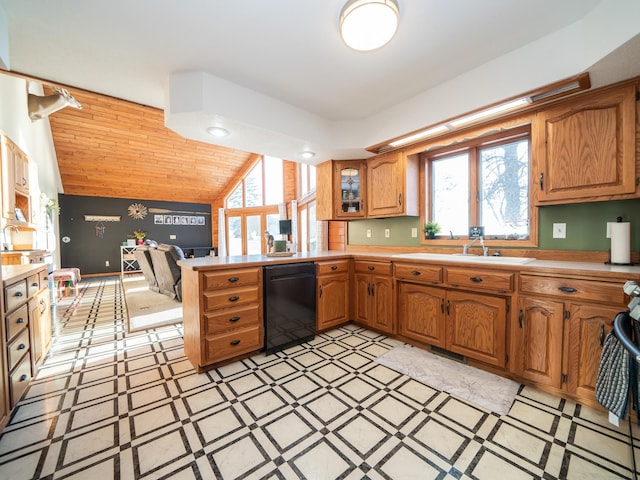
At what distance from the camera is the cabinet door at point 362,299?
113 inches

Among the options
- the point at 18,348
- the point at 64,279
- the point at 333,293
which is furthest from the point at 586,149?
the point at 64,279

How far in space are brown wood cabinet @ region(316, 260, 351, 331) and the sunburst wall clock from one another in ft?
25.2

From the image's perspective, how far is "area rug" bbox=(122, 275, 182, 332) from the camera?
3277 mm

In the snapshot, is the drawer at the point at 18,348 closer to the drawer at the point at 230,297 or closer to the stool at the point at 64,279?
the drawer at the point at 230,297

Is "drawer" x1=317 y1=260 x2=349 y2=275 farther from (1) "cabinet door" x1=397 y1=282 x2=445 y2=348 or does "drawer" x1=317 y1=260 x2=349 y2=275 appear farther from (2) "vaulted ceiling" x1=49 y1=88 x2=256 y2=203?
(2) "vaulted ceiling" x1=49 y1=88 x2=256 y2=203

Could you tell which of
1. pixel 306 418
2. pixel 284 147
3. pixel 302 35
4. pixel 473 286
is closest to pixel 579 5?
pixel 302 35

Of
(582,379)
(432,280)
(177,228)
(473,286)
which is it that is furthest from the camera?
(177,228)

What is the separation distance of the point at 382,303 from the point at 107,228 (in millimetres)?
8385

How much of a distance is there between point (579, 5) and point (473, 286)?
6.15 ft

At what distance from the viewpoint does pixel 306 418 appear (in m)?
1.57

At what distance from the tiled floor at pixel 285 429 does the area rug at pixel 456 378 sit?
0.26 feet

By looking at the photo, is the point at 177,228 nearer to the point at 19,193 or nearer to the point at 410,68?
the point at 19,193

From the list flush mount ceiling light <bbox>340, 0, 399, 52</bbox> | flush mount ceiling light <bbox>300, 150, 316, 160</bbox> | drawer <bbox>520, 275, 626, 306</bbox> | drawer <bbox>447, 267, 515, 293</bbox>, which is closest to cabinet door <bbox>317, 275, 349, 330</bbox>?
drawer <bbox>447, 267, 515, 293</bbox>

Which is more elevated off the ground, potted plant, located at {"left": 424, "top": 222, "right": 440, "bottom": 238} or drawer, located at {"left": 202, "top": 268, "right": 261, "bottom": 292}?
potted plant, located at {"left": 424, "top": 222, "right": 440, "bottom": 238}
